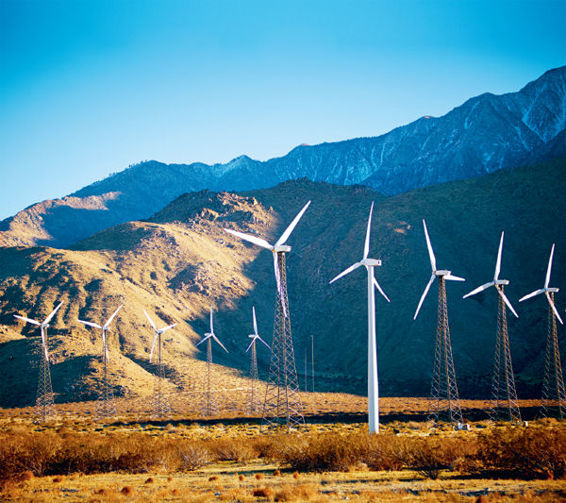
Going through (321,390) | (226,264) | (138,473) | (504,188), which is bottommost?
(321,390)

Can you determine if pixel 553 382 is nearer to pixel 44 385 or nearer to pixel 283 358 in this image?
pixel 283 358

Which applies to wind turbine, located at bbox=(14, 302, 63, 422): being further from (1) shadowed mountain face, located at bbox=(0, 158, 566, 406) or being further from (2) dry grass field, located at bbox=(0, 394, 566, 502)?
(2) dry grass field, located at bbox=(0, 394, 566, 502)

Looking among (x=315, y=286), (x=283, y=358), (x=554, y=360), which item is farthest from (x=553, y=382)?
(x=315, y=286)

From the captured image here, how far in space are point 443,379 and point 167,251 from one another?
84.4 meters

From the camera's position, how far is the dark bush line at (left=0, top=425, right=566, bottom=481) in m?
26.3

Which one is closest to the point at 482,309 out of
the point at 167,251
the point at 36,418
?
the point at 167,251

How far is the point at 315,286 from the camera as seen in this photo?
167 meters

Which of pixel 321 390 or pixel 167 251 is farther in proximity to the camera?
pixel 167 251

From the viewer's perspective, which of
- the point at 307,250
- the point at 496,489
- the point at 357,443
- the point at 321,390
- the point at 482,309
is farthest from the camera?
the point at 307,250

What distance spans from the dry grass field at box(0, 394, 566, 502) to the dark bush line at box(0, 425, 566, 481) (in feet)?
0.18

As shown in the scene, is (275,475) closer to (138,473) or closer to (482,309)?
(138,473)

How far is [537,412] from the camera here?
74.3m

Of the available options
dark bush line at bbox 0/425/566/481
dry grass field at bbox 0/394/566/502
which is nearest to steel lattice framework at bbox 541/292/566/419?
dark bush line at bbox 0/425/566/481

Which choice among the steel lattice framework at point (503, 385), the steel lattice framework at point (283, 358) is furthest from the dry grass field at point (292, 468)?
the steel lattice framework at point (503, 385)
